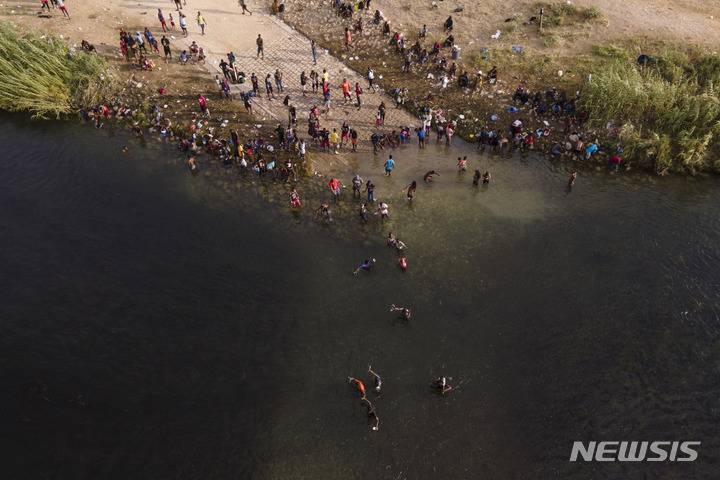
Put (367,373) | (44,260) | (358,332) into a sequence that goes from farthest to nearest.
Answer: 1. (44,260)
2. (358,332)
3. (367,373)

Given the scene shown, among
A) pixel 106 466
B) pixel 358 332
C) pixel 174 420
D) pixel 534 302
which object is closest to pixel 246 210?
pixel 358 332

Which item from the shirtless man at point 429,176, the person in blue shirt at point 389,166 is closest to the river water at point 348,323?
the person in blue shirt at point 389,166

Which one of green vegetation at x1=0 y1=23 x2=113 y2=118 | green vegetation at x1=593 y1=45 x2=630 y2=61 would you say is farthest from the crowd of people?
green vegetation at x1=593 y1=45 x2=630 y2=61

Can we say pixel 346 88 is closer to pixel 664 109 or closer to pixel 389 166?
pixel 389 166

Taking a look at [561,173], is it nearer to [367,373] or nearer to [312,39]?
[367,373]

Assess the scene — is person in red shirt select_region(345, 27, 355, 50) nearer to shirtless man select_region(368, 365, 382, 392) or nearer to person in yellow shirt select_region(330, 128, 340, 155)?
person in yellow shirt select_region(330, 128, 340, 155)

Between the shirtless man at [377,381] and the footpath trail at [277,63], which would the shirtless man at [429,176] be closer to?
the footpath trail at [277,63]
